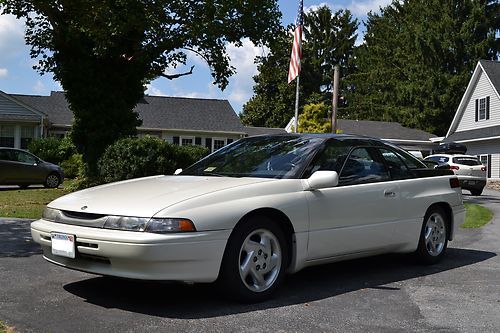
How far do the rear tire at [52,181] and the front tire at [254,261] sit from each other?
16934 mm

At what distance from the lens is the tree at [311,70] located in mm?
58531

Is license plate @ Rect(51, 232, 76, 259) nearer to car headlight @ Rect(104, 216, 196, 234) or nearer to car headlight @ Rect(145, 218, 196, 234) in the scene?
car headlight @ Rect(104, 216, 196, 234)

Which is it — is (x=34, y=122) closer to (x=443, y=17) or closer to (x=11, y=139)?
(x=11, y=139)

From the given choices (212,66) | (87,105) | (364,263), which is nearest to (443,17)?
(212,66)

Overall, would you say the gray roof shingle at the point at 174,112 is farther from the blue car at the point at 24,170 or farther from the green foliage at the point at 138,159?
the green foliage at the point at 138,159

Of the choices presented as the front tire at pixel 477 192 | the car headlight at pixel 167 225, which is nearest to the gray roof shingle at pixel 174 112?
the front tire at pixel 477 192

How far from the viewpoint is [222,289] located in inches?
181

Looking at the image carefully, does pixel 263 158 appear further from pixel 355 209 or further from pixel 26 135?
pixel 26 135

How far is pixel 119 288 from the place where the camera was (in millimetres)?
5148

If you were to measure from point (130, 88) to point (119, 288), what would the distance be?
1415 centimetres

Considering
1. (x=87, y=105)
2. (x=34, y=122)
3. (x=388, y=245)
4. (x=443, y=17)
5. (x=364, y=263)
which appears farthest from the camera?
(x=443, y=17)

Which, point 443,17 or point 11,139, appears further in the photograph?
point 443,17

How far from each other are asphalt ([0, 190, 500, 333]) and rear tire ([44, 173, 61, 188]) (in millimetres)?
14302

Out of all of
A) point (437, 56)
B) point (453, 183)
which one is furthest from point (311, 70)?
point (453, 183)
